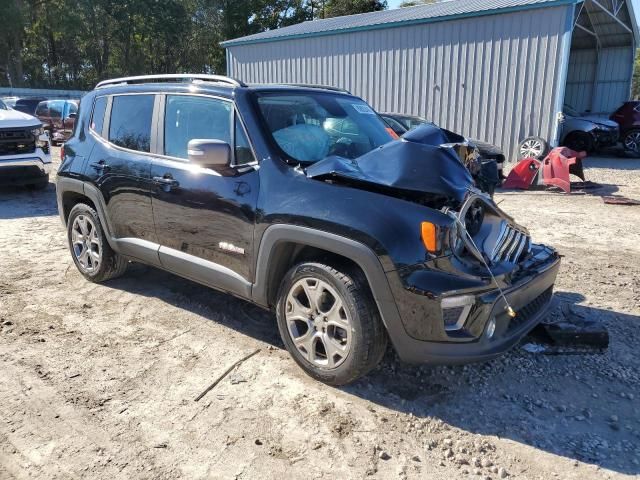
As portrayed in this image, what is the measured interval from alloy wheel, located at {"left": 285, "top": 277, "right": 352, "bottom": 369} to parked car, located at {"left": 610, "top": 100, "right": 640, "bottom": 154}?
15.6m

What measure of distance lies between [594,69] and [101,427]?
892 inches

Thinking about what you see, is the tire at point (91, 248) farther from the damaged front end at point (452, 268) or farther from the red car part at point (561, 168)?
the red car part at point (561, 168)

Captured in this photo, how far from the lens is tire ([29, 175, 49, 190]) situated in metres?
9.67

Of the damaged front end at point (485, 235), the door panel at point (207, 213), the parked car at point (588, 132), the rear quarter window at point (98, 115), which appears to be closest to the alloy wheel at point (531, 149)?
the parked car at point (588, 132)

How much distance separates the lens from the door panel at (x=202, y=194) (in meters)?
3.43

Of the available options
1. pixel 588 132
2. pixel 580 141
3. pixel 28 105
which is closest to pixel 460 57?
pixel 588 132

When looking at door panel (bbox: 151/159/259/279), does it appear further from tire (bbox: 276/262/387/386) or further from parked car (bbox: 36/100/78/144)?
parked car (bbox: 36/100/78/144)

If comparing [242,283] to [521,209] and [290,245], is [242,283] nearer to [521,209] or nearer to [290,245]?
[290,245]

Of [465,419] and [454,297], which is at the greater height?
[454,297]

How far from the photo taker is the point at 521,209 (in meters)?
8.52

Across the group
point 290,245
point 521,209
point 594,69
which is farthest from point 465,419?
point 594,69

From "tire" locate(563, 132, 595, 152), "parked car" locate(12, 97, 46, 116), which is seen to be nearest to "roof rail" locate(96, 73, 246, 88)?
"tire" locate(563, 132, 595, 152)

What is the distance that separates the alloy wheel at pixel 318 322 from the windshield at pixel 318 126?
886 millimetres


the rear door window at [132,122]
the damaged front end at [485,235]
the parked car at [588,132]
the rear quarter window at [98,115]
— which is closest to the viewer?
the damaged front end at [485,235]
